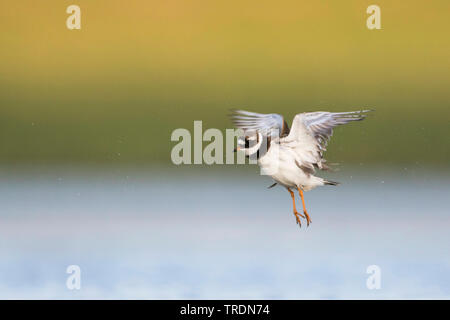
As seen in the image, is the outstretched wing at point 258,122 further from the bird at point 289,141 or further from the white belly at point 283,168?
the white belly at point 283,168

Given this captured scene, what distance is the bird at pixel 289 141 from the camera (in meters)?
4.92

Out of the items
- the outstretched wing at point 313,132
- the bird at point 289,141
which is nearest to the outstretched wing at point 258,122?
the bird at point 289,141

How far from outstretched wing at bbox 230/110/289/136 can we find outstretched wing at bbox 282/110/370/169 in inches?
4.5

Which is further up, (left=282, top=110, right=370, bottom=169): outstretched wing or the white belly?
(left=282, top=110, right=370, bottom=169): outstretched wing

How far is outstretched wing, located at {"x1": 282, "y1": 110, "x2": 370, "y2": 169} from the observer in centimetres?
488

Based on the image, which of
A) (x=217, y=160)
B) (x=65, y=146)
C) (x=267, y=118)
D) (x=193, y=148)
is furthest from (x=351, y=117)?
(x=65, y=146)

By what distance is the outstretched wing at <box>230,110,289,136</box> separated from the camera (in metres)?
4.97

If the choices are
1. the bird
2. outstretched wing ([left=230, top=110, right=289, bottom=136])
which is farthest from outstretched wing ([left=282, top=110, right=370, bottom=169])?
outstretched wing ([left=230, top=110, right=289, bottom=136])

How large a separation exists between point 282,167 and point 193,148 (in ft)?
3.82

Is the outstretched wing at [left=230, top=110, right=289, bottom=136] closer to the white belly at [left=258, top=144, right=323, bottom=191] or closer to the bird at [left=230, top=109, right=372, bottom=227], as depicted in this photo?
the bird at [left=230, top=109, right=372, bottom=227]

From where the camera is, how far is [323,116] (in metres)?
4.91

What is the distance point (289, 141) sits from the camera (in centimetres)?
497

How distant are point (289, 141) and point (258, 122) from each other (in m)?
0.26

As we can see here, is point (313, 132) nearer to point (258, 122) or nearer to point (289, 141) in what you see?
point (289, 141)
